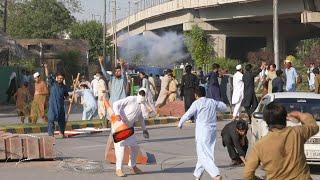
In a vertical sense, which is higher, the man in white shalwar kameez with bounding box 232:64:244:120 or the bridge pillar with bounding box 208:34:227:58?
the bridge pillar with bounding box 208:34:227:58

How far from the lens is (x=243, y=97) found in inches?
822

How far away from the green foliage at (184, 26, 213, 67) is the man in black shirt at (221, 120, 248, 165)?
45.9m

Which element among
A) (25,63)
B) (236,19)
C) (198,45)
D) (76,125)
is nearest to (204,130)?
(76,125)

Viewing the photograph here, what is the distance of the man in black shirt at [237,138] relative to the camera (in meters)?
12.3

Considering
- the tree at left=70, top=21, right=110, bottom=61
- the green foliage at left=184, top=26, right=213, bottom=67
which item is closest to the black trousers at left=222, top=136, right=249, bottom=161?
the green foliage at left=184, top=26, right=213, bottom=67

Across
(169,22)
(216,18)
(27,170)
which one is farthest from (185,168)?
(169,22)

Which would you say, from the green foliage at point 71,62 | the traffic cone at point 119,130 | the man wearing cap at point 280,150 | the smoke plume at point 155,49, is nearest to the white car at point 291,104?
the traffic cone at point 119,130

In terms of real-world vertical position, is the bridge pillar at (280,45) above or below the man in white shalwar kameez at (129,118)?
above

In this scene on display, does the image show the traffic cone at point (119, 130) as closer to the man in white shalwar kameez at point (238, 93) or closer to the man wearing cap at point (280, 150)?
the man wearing cap at point (280, 150)

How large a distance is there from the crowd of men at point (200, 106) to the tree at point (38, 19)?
54700 millimetres

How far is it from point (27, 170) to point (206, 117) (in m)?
3.51

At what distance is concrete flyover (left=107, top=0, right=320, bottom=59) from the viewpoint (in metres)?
49.2

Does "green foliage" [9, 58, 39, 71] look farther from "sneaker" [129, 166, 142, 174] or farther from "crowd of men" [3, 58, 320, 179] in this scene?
"sneaker" [129, 166, 142, 174]

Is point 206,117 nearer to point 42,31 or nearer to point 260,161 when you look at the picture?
point 260,161
